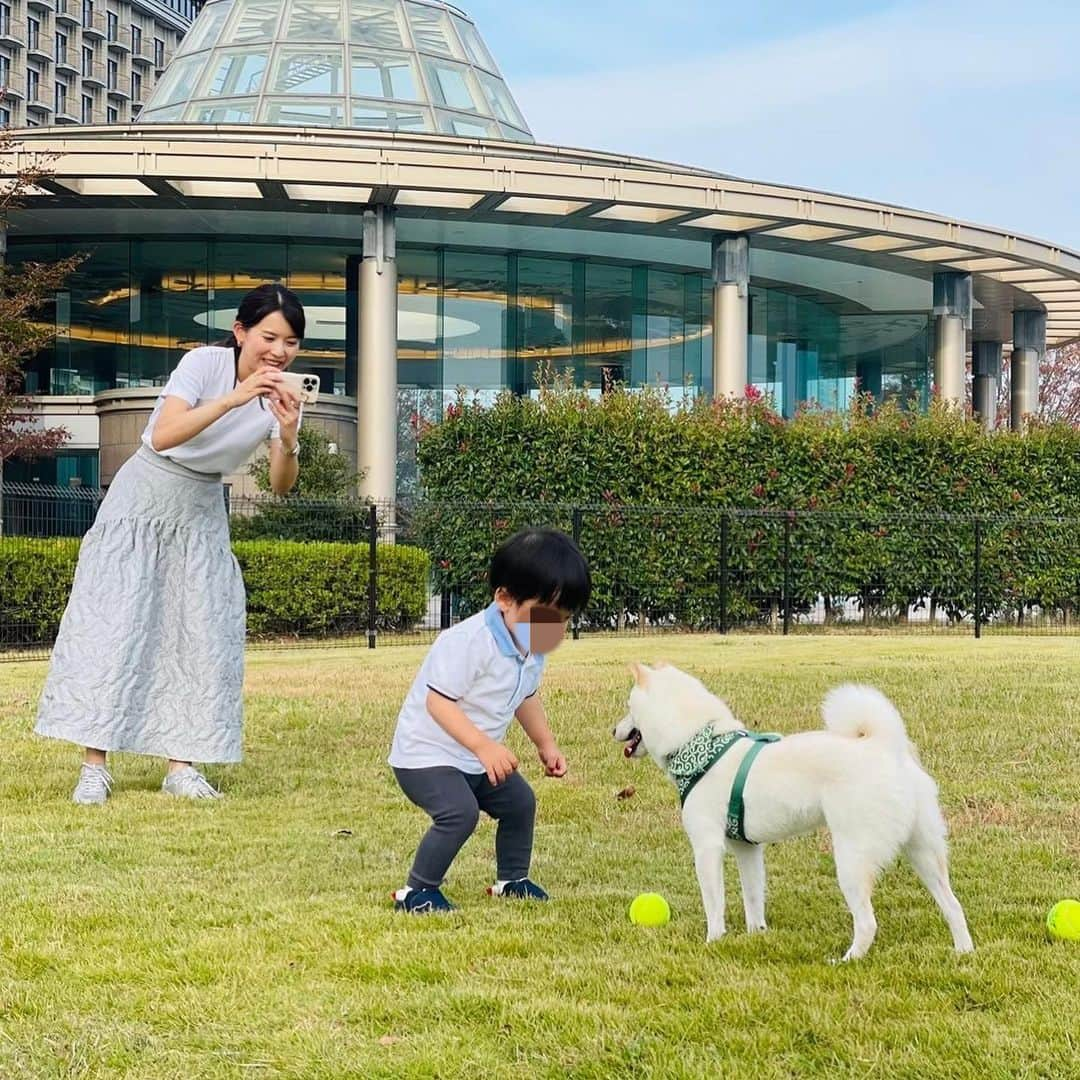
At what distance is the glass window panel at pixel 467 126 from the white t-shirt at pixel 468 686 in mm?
27567

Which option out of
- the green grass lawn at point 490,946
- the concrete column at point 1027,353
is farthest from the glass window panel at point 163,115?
the green grass lawn at point 490,946

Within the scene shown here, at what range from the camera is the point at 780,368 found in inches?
1324

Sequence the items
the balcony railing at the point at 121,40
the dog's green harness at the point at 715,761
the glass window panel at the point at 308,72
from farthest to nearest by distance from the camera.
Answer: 1. the balcony railing at the point at 121,40
2. the glass window panel at the point at 308,72
3. the dog's green harness at the point at 715,761

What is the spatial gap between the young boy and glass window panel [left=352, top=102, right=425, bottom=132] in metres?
27.3

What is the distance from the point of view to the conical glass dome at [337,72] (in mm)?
30328

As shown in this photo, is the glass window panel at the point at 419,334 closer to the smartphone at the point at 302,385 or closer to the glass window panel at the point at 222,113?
the glass window panel at the point at 222,113

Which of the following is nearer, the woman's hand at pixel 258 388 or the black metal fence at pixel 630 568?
the woman's hand at pixel 258 388

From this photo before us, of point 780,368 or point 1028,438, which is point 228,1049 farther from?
point 780,368

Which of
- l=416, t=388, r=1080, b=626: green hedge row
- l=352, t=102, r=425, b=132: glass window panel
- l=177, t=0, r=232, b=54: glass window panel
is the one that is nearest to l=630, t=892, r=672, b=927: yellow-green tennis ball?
l=416, t=388, r=1080, b=626: green hedge row

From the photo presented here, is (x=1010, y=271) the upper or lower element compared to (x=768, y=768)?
upper

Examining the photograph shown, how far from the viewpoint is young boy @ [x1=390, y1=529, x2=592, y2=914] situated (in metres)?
4.30

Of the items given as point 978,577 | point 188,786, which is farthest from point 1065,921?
point 978,577

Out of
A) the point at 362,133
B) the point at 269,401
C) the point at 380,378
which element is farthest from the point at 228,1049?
the point at 362,133

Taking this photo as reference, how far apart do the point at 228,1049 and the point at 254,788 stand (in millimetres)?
3967
